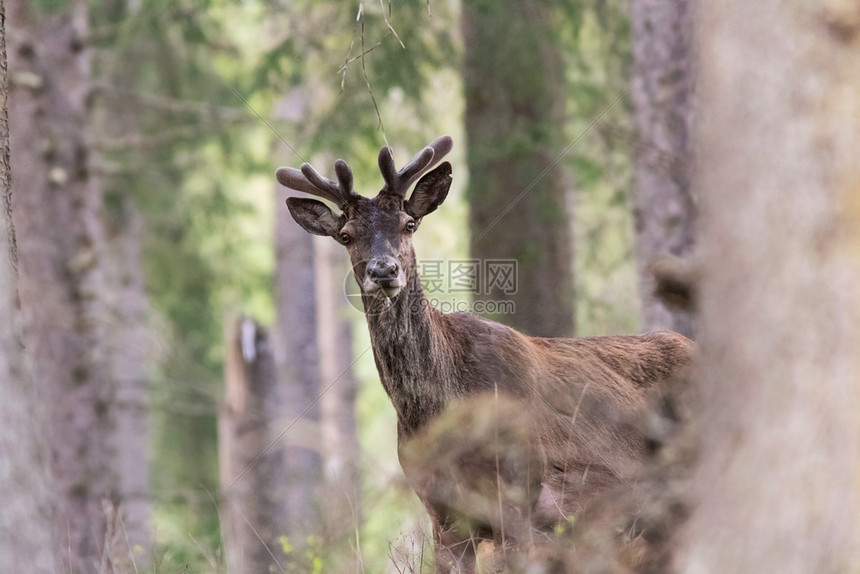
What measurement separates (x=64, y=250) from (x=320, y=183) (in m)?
6.40

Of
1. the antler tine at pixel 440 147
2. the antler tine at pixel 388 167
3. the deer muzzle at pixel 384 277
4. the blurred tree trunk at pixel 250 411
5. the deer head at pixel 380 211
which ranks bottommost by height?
the blurred tree trunk at pixel 250 411

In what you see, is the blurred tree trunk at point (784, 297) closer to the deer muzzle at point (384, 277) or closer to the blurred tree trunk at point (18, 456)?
the blurred tree trunk at point (18, 456)

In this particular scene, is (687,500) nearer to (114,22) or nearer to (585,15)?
(585,15)

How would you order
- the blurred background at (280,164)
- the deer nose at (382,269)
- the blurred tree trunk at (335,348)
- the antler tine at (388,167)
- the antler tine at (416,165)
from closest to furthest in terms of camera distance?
the deer nose at (382,269), the antler tine at (388,167), the antler tine at (416,165), the blurred background at (280,164), the blurred tree trunk at (335,348)

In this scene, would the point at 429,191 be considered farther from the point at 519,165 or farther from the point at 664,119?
the point at 519,165

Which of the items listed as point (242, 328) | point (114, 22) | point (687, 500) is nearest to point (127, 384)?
point (242, 328)

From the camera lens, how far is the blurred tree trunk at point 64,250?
39.0 ft

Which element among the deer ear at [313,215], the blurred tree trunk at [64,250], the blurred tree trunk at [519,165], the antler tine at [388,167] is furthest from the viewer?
the blurred tree trunk at [64,250]

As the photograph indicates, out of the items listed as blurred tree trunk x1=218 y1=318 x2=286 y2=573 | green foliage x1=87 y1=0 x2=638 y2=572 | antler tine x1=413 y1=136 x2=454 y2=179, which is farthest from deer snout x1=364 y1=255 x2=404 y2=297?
blurred tree trunk x1=218 y1=318 x2=286 y2=573

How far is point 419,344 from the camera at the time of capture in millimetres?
6395

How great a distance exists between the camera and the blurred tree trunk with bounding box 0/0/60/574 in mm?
4273

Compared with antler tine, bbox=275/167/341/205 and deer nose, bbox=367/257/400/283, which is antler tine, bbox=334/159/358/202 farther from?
deer nose, bbox=367/257/400/283

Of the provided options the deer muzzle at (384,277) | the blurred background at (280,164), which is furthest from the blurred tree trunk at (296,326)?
the deer muzzle at (384,277)

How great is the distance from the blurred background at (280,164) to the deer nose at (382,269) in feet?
4.73
